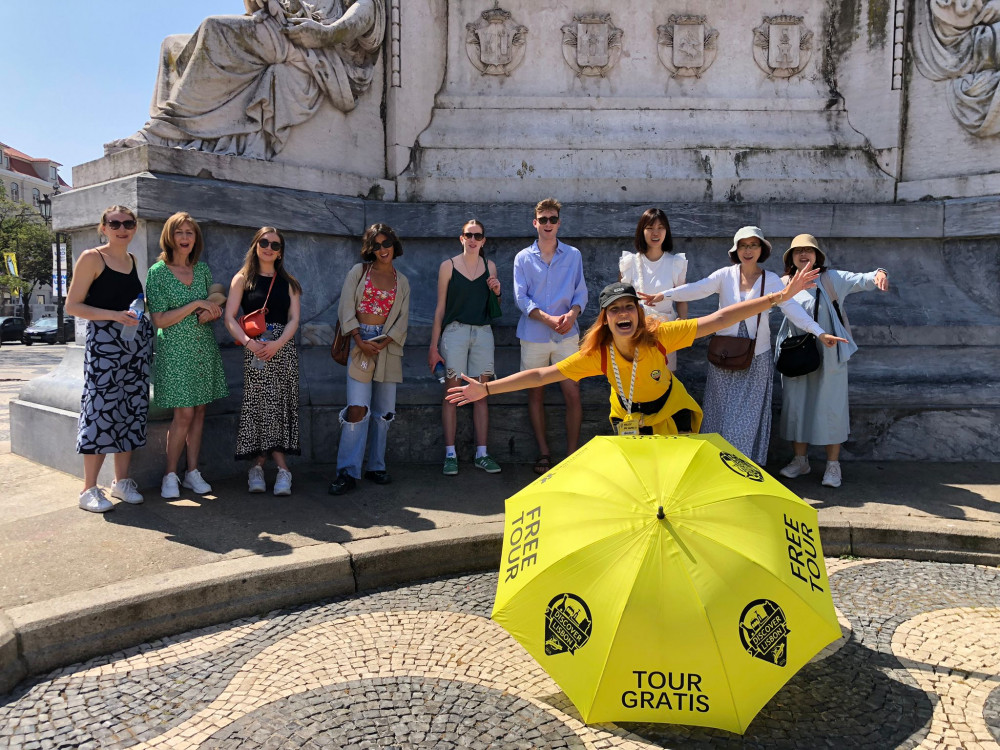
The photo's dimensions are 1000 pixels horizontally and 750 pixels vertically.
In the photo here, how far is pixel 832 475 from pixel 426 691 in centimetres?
344

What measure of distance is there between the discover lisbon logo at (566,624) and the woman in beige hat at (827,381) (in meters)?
3.28

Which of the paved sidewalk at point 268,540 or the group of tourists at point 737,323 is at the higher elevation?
the group of tourists at point 737,323

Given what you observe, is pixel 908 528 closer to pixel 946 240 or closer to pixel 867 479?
pixel 867 479

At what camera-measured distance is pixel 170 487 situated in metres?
4.60

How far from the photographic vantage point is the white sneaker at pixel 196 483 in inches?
184

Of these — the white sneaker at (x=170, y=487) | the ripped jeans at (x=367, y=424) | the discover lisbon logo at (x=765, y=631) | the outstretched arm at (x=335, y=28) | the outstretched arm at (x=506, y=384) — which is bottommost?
the white sneaker at (x=170, y=487)

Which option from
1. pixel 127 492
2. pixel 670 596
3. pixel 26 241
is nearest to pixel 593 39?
pixel 127 492

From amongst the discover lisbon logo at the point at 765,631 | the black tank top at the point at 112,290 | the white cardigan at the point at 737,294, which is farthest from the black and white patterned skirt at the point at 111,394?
the discover lisbon logo at the point at 765,631

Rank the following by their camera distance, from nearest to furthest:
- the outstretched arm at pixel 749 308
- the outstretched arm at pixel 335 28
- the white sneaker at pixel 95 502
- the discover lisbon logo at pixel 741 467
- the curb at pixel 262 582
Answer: the discover lisbon logo at pixel 741 467 < the curb at pixel 262 582 < the outstretched arm at pixel 749 308 < the white sneaker at pixel 95 502 < the outstretched arm at pixel 335 28

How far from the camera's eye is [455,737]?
250cm

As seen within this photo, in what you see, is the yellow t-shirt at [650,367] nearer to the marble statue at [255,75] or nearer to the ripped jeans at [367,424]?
the ripped jeans at [367,424]

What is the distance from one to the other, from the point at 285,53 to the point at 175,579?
161 inches

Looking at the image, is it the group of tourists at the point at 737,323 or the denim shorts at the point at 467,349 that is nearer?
the group of tourists at the point at 737,323

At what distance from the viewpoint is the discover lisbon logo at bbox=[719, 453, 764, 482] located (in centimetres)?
269
